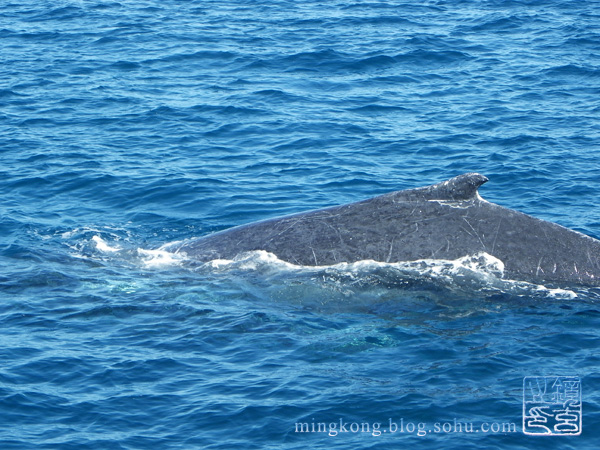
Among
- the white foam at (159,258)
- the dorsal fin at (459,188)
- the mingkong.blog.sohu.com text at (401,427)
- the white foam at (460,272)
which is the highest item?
the dorsal fin at (459,188)

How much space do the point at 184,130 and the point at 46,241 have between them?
27.6ft

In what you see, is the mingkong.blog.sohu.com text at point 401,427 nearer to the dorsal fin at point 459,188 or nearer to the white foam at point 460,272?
the white foam at point 460,272

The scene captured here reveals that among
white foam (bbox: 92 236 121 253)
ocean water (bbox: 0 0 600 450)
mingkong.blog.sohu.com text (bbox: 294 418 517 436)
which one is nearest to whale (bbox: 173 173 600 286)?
ocean water (bbox: 0 0 600 450)

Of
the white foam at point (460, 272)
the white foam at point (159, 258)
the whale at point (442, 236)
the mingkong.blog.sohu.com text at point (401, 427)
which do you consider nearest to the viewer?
the mingkong.blog.sohu.com text at point (401, 427)

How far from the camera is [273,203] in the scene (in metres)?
21.7

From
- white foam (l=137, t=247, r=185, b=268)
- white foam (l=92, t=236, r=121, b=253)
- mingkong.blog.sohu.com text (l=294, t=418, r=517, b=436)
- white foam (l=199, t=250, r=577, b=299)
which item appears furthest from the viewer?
white foam (l=92, t=236, r=121, b=253)

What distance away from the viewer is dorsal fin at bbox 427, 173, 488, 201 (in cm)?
1518

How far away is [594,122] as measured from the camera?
2677cm

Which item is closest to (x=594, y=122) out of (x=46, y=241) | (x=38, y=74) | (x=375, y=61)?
(x=375, y=61)

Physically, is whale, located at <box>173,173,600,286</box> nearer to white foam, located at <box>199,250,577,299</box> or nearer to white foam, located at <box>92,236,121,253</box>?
white foam, located at <box>199,250,577,299</box>

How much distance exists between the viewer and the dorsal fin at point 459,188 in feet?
49.8

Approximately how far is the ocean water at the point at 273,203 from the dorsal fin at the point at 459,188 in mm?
1265

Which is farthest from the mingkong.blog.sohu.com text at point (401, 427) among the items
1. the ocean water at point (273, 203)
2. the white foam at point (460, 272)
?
the white foam at point (460, 272)

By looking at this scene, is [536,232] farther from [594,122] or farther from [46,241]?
[594,122]
